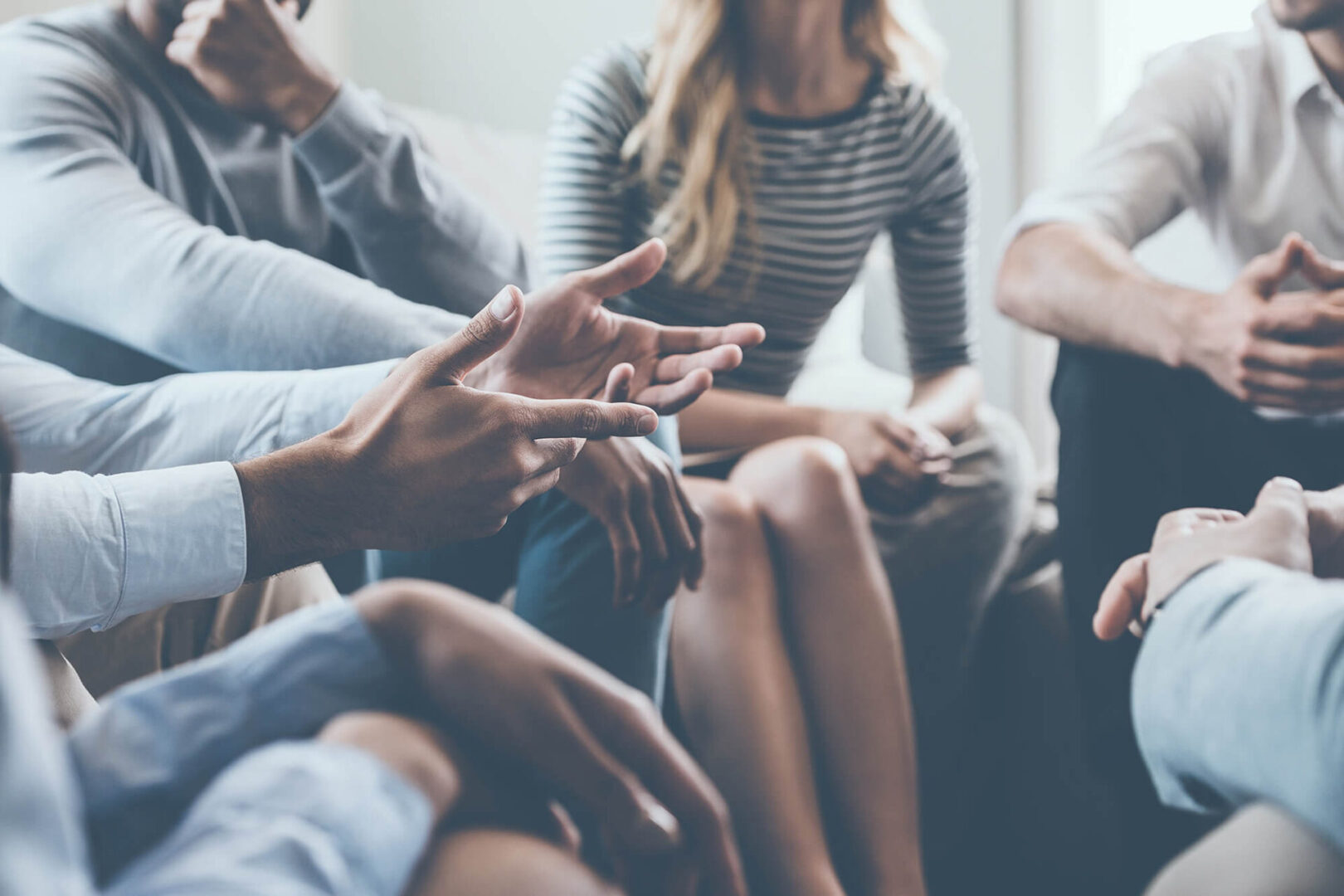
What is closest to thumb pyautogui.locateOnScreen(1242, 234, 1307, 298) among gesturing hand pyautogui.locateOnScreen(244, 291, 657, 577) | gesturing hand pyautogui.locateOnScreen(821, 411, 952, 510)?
gesturing hand pyautogui.locateOnScreen(821, 411, 952, 510)

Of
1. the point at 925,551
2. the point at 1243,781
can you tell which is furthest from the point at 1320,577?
the point at 925,551

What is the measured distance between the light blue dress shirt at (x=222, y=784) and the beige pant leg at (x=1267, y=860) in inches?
8.3

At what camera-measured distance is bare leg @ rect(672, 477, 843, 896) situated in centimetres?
55

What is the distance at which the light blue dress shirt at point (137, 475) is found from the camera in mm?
369

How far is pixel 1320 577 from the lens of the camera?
0.32 metres

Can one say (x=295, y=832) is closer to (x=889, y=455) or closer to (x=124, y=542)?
(x=124, y=542)

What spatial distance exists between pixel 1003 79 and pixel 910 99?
770 mm

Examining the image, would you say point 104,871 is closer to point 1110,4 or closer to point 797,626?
point 797,626

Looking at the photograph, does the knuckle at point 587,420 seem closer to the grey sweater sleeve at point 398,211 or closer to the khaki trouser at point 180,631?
the khaki trouser at point 180,631

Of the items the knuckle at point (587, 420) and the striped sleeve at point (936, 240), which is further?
the striped sleeve at point (936, 240)

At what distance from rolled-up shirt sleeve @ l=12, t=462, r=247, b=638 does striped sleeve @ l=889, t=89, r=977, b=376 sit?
26.7 inches

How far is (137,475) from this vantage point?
0.40 metres

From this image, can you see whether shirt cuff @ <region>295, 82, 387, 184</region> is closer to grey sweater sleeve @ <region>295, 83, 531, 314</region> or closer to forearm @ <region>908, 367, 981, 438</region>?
grey sweater sleeve @ <region>295, 83, 531, 314</region>

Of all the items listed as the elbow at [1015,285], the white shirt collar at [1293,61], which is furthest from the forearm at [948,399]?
the white shirt collar at [1293,61]
